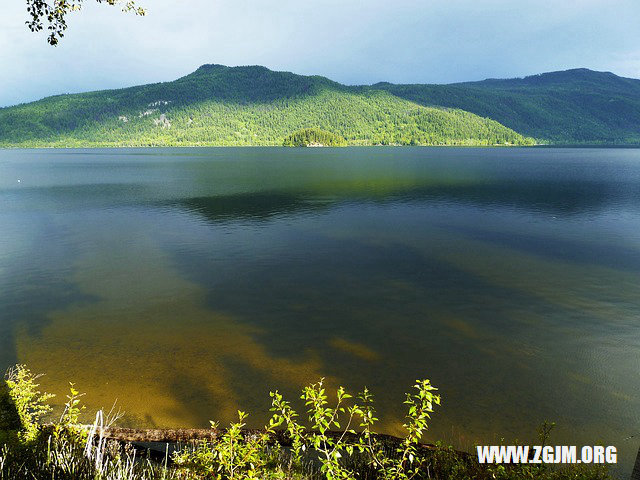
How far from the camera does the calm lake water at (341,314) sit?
14.0m

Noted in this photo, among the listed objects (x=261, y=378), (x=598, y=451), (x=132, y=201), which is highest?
(x=132, y=201)

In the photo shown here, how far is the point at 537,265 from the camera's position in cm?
2894

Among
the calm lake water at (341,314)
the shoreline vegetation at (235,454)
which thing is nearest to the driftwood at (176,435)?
the shoreline vegetation at (235,454)

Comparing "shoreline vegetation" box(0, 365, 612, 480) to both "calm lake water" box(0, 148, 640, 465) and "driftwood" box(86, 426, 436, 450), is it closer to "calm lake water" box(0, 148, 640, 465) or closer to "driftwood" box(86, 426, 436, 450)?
"driftwood" box(86, 426, 436, 450)

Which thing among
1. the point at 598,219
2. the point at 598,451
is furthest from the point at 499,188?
the point at 598,451

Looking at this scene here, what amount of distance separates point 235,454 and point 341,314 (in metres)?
14.1

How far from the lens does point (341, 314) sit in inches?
833

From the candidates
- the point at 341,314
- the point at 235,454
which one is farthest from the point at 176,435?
A: the point at 341,314

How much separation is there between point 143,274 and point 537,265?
28654mm

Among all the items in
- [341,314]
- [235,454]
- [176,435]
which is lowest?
[341,314]

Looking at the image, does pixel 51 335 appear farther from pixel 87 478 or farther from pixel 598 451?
pixel 598 451

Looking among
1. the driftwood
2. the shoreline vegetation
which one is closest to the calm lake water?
the driftwood

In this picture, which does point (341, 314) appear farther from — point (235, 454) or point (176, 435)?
point (235, 454)

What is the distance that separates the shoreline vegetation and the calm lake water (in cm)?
295
